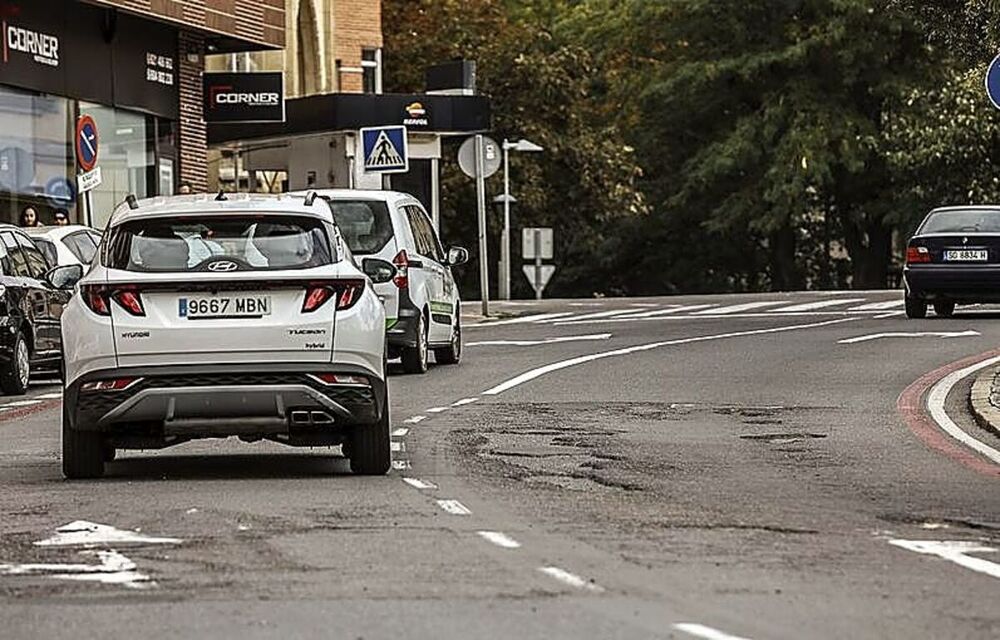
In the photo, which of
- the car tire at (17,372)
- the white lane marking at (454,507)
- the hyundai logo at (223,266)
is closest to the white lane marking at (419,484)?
the white lane marking at (454,507)

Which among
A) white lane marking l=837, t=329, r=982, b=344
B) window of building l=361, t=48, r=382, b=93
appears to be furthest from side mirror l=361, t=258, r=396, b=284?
window of building l=361, t=48, r=382, b=93

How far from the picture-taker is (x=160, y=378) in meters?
13.7

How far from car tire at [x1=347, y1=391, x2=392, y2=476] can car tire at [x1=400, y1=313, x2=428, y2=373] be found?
30.3 ft

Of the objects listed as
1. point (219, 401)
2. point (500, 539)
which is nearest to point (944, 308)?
point (219, 401)

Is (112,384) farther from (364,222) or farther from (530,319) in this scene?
(530,319)

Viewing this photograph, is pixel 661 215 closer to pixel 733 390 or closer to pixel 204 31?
pixel 204 31

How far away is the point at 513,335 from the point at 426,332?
722 centimetres

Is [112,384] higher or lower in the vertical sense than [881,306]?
higher

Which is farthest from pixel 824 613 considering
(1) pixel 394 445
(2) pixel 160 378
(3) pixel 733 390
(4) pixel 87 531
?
(3) pixel 733 390

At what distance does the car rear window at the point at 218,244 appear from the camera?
46.1 ft

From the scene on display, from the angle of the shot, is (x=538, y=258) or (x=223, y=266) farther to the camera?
(x=538, y=258)

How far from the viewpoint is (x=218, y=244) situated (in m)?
14.1

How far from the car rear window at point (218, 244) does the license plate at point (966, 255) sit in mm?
20287

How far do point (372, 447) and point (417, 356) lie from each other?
9445 mm
